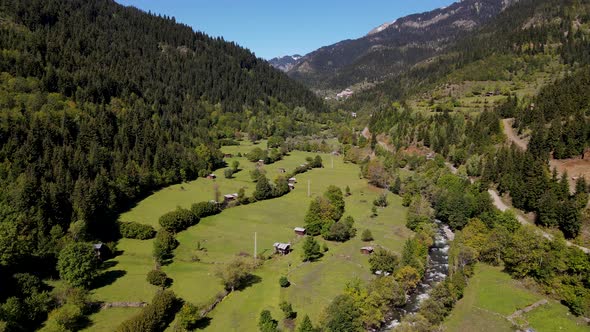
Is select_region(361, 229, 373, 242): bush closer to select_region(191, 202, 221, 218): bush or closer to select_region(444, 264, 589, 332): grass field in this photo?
select_region(444, 264, 589, 332): grass field

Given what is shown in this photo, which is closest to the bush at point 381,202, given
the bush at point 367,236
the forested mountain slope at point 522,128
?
the bush at point 367,236

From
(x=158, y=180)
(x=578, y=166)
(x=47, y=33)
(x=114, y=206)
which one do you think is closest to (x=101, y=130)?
(x=158, y=180)

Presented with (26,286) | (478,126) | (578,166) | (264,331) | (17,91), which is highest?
(17,91)

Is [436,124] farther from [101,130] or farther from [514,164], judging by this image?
[101,130]

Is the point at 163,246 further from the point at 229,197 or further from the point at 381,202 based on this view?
the point at 381,202

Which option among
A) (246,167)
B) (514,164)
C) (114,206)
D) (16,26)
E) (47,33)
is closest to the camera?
(114,206)

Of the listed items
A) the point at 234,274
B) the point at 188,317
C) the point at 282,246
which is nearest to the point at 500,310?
the point at 282,246
